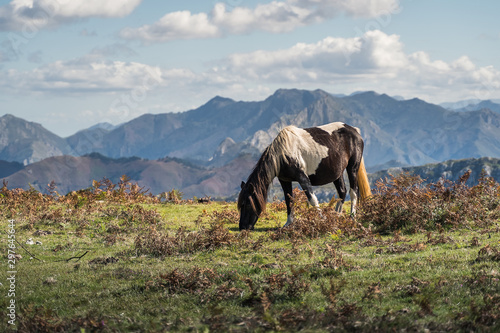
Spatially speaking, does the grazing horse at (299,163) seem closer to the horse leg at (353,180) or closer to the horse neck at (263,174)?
the horse neck at (263,174)

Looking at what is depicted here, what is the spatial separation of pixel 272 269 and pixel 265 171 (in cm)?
549

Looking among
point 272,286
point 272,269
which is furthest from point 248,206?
point 272,286

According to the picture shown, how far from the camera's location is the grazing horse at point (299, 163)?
16.3 metres

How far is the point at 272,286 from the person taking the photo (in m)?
9.61

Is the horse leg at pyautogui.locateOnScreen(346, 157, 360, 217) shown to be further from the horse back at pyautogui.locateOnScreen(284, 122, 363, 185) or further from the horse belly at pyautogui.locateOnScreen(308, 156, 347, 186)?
the horse belly at pyautogui.locateOnScreen(308, 156, 347, 186)

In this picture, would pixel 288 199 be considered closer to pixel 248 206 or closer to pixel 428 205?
pixel 248 206

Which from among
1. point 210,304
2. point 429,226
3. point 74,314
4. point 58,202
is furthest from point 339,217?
point 58,202

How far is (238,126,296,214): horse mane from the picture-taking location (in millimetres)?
16234

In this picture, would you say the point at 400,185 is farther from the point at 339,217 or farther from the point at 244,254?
the point at 244,254

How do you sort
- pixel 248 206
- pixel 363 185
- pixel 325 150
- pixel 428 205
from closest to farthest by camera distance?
pixel 428 205 → pixel 248 206 → pixel 325 150 → pixel 363 185

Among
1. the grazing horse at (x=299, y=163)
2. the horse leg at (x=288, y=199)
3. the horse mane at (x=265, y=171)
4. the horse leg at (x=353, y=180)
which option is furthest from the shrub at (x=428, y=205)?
the horse mane at (x=265, y=171)

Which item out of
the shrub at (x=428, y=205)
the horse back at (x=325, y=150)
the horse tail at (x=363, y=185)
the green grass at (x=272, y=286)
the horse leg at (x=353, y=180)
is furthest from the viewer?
the horse tail at (x=363, y=185)

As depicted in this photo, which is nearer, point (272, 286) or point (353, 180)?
point (272, 286)

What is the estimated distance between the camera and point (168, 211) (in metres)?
22.0
